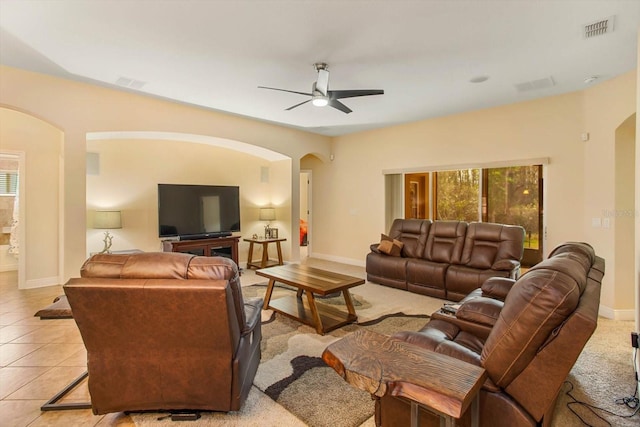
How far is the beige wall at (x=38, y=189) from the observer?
480cm

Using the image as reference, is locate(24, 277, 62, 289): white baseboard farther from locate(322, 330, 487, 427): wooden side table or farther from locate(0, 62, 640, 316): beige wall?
locate(322, 330, 487, 427): wooden side table

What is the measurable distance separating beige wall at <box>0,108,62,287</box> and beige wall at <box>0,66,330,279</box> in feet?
3.16

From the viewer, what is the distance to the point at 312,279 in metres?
3.51

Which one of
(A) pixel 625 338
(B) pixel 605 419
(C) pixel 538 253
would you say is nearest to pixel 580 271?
(B) pixel 605 419

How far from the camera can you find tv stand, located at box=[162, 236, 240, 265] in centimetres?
514

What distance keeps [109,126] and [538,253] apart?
21.9ft

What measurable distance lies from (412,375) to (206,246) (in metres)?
5.01

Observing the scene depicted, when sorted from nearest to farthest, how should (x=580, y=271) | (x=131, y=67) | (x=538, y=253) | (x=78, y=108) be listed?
(x=580, y=271) < (x=131, y=67) < (x=78, y=108) < (x=538, y=253)

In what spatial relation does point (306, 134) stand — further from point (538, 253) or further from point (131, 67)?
point (538, 253)

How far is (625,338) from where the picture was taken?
3164mm

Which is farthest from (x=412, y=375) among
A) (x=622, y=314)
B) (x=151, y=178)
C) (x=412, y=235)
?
(x=151, y=178)

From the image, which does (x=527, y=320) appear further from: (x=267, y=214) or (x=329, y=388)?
(x=267, y=214)

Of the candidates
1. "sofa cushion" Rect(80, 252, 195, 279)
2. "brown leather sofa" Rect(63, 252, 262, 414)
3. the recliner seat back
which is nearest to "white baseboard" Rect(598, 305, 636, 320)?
the recliner seat back

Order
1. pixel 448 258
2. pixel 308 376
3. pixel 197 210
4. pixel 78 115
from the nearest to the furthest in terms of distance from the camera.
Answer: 1. pixel 308 376
2. pixel 78 115
3. pixel 448 258
4. pixel 197 210
